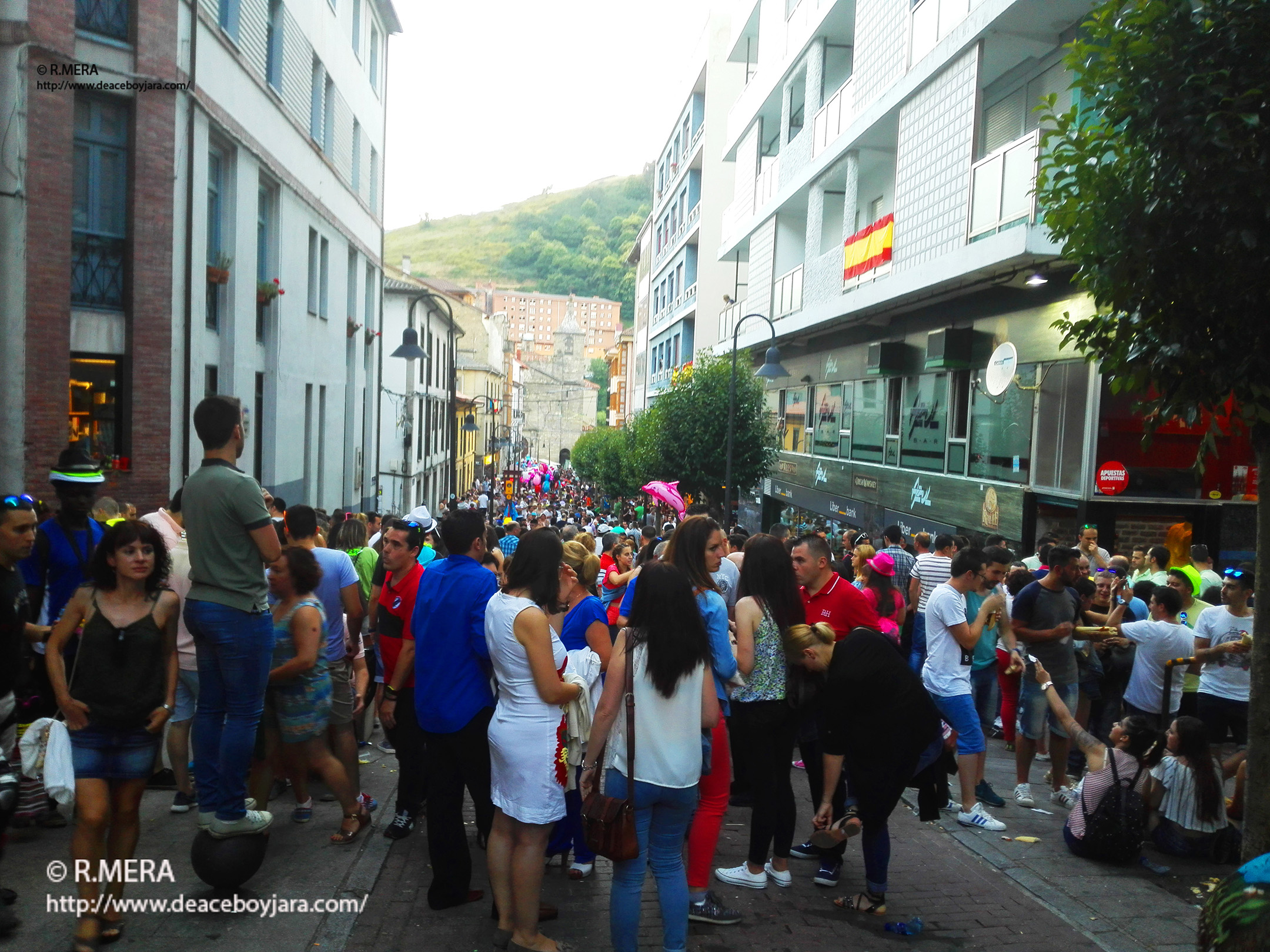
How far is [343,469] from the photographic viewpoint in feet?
86.2

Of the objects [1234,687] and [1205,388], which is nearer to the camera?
[1205,388]

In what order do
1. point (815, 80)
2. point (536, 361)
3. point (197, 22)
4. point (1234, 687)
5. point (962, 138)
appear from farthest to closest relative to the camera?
point (536, 361)
point (815, 80)
point (962, 138)
point (197, 22)
point (1234, 687)

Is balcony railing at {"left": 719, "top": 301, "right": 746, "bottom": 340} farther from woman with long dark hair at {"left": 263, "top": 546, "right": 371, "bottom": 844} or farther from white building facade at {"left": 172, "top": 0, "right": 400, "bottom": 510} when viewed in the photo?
woman with long dark hair at {"left": 263, "top": 546, "right": 371, "bottom": 844}

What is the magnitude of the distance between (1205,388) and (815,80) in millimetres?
19865

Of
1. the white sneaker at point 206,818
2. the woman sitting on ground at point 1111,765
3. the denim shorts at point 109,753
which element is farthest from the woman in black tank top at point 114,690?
the woman sitting on ground at point 1111,765

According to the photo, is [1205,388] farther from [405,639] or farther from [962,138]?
[962,138]

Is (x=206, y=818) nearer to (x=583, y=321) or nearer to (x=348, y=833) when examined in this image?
(x=348, y=833)

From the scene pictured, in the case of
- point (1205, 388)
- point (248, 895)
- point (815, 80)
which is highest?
point (815, 80)

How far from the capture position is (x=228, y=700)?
453 cm

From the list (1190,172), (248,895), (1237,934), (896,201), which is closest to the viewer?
(1237,934)

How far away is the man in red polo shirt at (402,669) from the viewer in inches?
224

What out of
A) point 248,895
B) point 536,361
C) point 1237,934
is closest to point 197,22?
point 248,895

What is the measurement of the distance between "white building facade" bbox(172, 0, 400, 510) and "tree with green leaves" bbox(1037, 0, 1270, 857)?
1171 cm

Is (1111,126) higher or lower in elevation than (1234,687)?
higher
